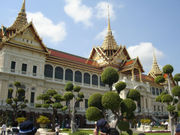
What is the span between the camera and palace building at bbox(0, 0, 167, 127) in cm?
2677

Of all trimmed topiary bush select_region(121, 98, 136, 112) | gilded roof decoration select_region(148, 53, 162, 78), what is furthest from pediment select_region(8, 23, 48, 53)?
gilded roof decoration select_region(148, 53, 162, 78)

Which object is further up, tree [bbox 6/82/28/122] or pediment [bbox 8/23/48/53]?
pediment [bbox 8/23/48/53]

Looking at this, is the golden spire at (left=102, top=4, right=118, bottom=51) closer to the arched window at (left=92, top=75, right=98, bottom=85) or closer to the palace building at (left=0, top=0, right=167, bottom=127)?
the palace building at (left=0, top=0, right=167, bottom=127)

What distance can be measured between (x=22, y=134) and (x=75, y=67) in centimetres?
2904

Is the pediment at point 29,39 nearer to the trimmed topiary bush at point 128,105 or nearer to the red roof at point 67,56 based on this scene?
the red roof at point 67,56

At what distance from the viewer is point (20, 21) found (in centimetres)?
3316

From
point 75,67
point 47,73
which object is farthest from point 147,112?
point 47,73

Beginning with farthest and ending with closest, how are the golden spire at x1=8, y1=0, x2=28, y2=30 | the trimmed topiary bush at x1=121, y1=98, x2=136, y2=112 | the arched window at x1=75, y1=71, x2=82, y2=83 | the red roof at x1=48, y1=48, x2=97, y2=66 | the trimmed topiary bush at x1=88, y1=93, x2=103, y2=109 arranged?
the red roof at x1=48, y1=48, x2=97, y2=66, the arched window at x1=75, y1=71, x2=82, y2=83, the golden spire at x1=8, y1=0, x2=28, y2=30, the trimmed topiary bush at x1=88, y1=93, x2=103, y2=109, the trimmed topiary bush at x1=121, y1=98, x2=136, y2=112

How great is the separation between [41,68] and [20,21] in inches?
369

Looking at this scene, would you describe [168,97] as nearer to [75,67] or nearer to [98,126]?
[98,126]

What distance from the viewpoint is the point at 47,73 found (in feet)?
101

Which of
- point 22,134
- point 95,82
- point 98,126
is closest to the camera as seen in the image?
point 22,134

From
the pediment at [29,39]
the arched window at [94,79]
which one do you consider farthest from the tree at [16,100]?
the arched window at [94,79]

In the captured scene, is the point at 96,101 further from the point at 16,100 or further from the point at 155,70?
the point at 155,70
